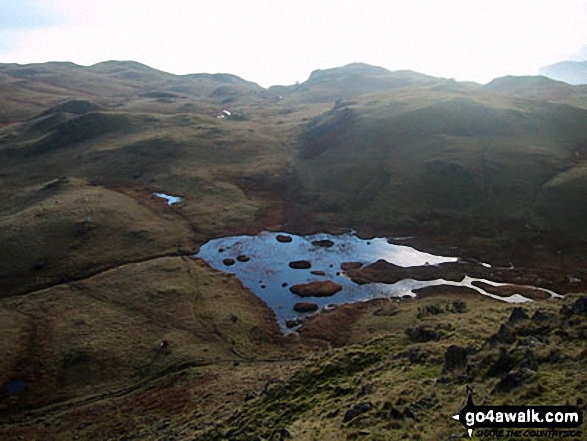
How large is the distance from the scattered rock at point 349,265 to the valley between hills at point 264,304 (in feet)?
10.0

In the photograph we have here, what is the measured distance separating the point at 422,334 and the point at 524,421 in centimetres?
2744

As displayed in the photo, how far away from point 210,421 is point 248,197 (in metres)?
98.0

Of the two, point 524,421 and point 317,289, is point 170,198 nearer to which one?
point 317,289

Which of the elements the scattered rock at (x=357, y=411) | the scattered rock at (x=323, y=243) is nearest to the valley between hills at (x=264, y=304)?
the scattered rock at (x=357, y=411)

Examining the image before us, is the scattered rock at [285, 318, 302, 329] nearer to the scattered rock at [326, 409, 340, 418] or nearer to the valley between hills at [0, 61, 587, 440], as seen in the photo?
the valley between hills at [0, 61, 587, 440]

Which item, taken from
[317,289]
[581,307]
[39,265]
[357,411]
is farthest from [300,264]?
[357,411]

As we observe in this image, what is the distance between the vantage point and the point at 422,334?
5169 cm

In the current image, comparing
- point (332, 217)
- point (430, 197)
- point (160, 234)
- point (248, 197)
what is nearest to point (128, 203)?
point (160, 234)

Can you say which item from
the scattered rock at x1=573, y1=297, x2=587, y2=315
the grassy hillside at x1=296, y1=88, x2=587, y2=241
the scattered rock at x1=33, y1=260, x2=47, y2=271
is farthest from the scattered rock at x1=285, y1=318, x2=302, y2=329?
the scattered rock at x1=33, y1=260, x2=47, y2=271

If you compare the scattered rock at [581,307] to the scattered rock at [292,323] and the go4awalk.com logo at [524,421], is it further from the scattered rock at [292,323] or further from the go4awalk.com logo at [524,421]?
the scattered rock at [292,323]

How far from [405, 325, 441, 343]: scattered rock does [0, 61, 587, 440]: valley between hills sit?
0.20m

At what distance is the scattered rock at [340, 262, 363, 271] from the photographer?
97.7 metres

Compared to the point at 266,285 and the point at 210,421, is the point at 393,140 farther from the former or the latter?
the point at 210,421

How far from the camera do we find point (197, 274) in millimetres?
93562
